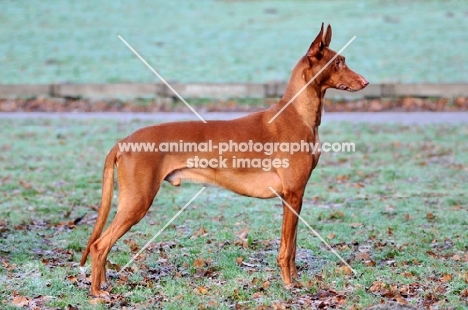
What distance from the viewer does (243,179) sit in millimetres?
6730

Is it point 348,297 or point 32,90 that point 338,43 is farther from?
point 348,297

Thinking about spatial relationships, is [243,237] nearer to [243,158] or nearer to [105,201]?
[243,158]

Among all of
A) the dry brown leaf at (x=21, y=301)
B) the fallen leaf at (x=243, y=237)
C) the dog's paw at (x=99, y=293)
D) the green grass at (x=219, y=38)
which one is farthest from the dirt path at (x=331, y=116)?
the dry brown leaf at (x=21, y=301)

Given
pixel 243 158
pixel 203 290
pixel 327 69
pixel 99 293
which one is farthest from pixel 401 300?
pixel 99 293

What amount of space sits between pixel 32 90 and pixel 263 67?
26.3 ft

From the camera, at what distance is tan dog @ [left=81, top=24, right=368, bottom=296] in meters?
6.36

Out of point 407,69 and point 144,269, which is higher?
point 144,269

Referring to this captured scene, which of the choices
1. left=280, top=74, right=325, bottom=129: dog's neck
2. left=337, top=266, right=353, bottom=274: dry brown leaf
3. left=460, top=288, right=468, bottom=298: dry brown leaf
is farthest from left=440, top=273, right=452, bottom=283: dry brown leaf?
left=280, top=74, right=325, bottom=129: dog's neck

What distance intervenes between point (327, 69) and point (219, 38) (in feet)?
75.1

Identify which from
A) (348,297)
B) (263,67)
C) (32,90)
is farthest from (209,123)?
(263,67)

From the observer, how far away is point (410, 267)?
709 centimetres

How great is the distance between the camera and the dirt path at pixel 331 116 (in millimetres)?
17438

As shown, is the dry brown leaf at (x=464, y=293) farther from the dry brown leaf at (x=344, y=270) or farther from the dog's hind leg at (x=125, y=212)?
the dog's hind leg at (x=125, y=212)

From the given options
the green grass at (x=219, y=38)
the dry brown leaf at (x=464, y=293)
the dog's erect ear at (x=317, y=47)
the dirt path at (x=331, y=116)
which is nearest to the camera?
the dry brown leaf at (x=464, y=293)
